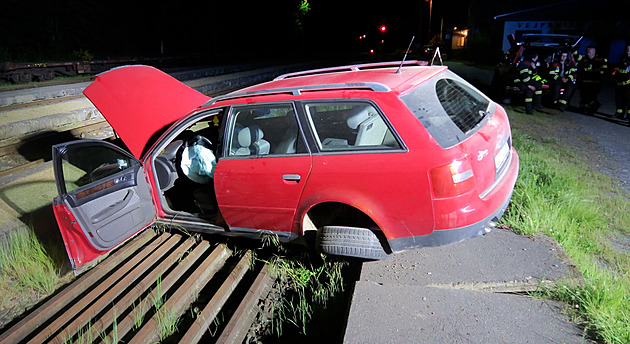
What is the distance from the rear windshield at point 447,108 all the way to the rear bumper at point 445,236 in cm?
61

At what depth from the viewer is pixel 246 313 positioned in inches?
125

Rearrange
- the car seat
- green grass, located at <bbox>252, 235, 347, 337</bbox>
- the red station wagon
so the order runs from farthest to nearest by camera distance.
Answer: the car seat, green grass, located at <bbox>252, 235, 347, 337</bbox>, the red station wagon

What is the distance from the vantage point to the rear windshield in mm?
2889

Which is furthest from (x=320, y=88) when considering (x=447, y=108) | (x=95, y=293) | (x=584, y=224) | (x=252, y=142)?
(x=584, y=224)

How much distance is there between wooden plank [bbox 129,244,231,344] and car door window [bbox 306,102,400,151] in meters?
1.65

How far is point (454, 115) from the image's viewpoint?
3.13 meters

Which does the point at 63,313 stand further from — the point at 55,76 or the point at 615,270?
the point at 55,76

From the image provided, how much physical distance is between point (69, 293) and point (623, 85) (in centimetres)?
1030

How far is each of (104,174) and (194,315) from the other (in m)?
1.63

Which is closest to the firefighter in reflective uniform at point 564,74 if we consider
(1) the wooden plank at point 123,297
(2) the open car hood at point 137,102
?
(2) the open car hood at point 137,102

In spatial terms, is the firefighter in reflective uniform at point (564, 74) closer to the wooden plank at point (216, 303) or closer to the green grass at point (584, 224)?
the green grass at point (584, 224)

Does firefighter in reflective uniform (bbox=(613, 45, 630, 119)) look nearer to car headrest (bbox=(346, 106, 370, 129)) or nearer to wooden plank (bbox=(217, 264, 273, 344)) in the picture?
car headrest (bbox=(346, 106, 370, 129))

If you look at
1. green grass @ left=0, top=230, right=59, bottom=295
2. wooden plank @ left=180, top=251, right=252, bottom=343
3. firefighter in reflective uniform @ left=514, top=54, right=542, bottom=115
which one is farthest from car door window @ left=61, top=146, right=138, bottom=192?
firefighter in reflective uniform @ left=514, top=54, right=542, bottom=115

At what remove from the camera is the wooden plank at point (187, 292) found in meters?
2.96
